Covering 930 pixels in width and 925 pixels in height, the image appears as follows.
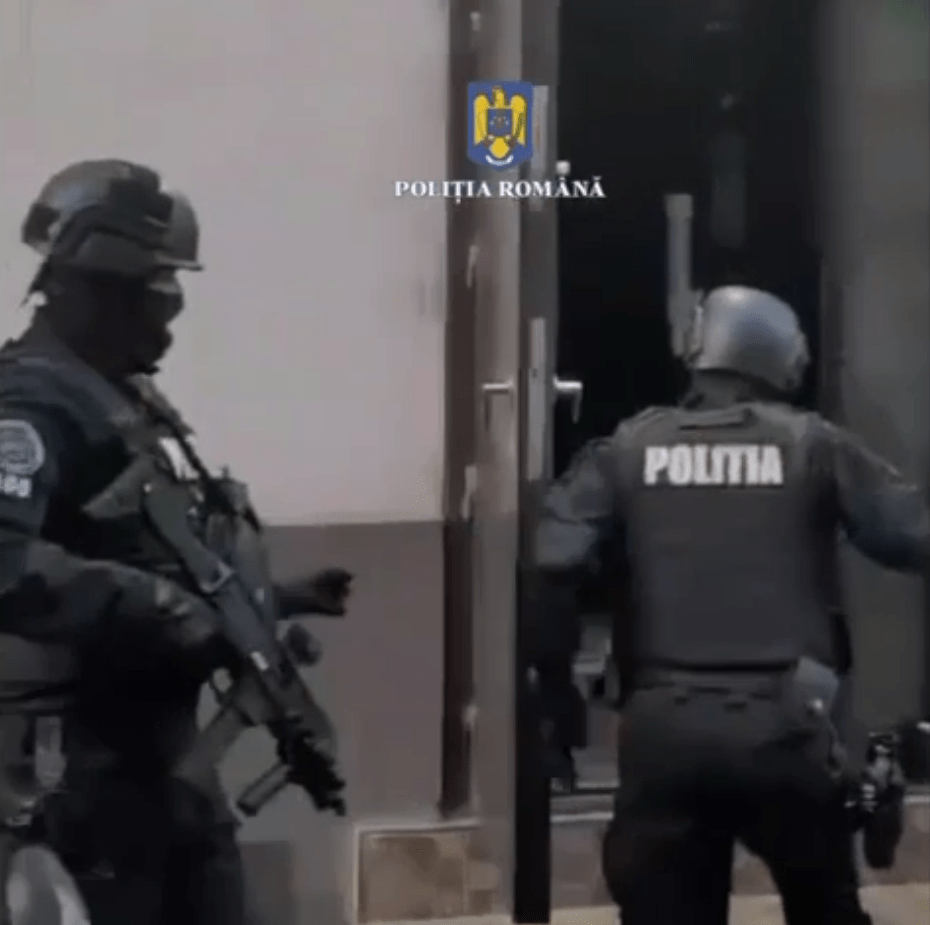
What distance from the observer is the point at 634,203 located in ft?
5.69

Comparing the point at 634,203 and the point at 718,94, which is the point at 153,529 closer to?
the point at 634,203

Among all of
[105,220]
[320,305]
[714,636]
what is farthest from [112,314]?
[714,636]

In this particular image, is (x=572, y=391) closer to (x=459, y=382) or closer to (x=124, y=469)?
(x=459, y=382)

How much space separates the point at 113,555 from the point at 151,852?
32 cm

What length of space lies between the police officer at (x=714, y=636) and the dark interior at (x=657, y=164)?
5cm

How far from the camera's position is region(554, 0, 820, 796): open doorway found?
5.63ft

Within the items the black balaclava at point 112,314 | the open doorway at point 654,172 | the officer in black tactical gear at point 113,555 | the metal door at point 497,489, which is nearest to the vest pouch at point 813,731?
the open doorway at point 654,172

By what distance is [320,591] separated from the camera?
1.69m

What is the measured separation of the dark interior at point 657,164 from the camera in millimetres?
1716

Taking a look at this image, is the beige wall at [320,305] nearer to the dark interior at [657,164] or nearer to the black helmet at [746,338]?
the dark interior at [657,164]

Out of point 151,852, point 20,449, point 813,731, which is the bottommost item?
point 151,852

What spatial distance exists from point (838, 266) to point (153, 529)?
0.81 metres

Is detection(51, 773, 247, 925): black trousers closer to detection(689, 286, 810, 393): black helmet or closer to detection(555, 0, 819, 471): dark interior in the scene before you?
detection(555, 0, 819, 471): dark interior

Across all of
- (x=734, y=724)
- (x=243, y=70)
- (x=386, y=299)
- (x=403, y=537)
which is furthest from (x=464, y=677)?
(x=243, y=70)
